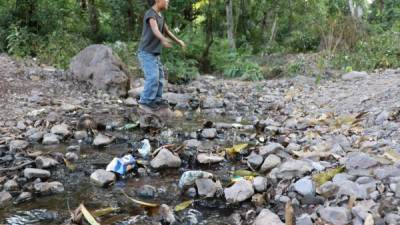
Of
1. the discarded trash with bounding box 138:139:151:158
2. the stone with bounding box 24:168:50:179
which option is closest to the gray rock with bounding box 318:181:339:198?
the discarded trash with bounding box 138:139:151:158

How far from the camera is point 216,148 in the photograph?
525cm

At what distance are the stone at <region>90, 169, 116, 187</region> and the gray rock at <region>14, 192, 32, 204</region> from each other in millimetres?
551

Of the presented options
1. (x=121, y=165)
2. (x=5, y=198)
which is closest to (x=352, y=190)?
(x=121, y=165)

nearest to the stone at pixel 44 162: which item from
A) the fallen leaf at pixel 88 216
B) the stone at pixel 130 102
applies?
the fallen leaf at pixel 88 216

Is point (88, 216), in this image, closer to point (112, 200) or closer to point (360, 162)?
point (112, 200)

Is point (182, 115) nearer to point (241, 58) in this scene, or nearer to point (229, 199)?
point (229, 199)

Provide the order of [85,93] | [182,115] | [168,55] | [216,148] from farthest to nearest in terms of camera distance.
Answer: [168,55], [85,93], [182,115], [216,148]

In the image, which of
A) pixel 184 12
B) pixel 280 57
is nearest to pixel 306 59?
pixel 280 57

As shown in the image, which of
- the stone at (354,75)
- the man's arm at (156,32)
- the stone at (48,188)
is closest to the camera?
the stone at (48,188)

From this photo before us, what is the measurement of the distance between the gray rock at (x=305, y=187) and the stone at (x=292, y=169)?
29 centimetres

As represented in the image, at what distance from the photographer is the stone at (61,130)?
5.78 metres

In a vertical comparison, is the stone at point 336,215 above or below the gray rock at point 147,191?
above

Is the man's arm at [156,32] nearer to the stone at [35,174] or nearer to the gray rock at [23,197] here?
the stone at [35,174]

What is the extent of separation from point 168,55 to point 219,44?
275 centimetres
